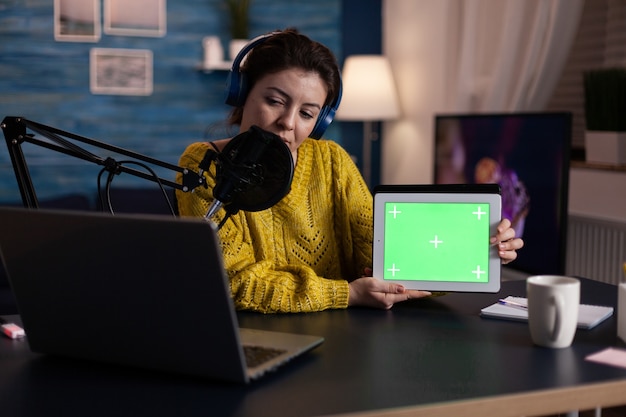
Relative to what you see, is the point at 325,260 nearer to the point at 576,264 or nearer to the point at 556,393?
the point at 556,393

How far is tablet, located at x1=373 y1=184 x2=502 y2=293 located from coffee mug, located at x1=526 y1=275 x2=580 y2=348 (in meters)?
0.22

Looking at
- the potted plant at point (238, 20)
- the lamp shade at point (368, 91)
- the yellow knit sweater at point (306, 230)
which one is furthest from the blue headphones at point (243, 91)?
the potted plant at point (238, 20)

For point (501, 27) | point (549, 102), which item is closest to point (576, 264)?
point (549, 102)

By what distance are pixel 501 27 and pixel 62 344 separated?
298 cm

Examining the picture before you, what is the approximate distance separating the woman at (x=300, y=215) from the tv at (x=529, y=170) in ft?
3.18

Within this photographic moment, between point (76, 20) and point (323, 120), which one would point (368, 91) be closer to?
point (76, 20)

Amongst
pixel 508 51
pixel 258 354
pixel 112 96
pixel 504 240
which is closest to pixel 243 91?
pixel 504 240

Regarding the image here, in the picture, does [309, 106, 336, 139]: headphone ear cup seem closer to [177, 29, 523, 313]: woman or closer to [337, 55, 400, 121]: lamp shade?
[177, 29, 523, 313]: woman

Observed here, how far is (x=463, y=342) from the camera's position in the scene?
4.09ft

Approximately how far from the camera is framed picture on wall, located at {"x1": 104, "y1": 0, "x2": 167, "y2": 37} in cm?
430

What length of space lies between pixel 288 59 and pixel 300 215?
331mm

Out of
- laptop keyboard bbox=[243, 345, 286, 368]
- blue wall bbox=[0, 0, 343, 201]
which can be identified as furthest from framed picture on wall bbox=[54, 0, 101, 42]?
laptop keyboard bbox=[243, 345, 286, 368]

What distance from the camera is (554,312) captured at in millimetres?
1200

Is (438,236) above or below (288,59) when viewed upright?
below
